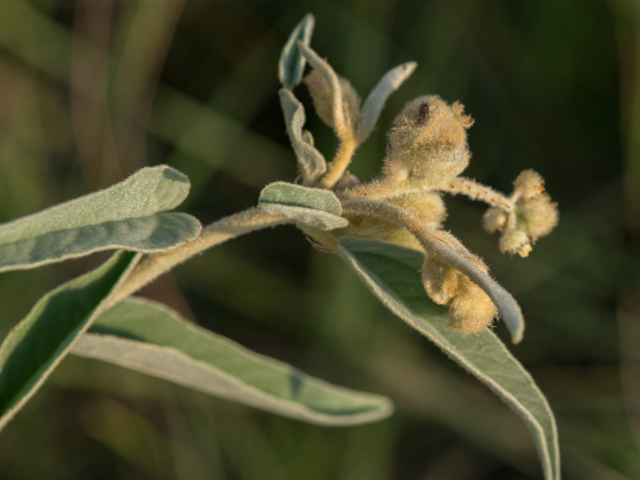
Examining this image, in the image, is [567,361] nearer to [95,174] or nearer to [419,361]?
[419,361]

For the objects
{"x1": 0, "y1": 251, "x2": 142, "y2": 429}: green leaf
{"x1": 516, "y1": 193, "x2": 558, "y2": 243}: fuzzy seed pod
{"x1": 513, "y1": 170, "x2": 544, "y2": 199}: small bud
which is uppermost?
{"x1": 513, "y1": 170, "x2": 544, "y2": 199}: small bud

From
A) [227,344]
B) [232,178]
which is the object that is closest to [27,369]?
[227,344]

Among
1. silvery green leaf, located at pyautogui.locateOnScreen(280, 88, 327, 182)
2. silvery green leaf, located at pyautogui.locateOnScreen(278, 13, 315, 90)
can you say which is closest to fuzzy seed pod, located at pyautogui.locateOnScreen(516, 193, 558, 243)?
silvery green leaf, located at pyautogui.locateOnScreen(280, 88, 327, 182)

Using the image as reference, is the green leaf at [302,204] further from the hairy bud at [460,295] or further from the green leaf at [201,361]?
the green leaf at [201,361]

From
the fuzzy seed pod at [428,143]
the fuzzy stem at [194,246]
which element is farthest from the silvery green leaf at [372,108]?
the fuzzy stem at [194,246]

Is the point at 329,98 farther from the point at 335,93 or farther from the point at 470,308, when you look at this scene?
the point at 470,308

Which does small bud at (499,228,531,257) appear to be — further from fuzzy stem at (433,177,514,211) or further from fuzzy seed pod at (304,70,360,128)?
fuzzy seed pod at (304,70,360,128)
